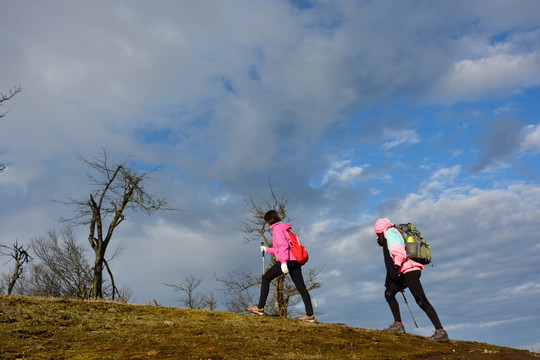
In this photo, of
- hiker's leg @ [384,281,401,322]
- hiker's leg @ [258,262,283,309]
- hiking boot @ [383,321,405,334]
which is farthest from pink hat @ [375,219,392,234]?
hiker's leg @ [258,262,283,309]

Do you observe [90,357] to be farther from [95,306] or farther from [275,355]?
[95,306]

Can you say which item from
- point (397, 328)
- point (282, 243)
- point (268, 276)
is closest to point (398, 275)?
point (397, 328)

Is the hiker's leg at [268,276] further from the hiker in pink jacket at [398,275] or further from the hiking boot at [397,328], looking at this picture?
the hiking boot at [397,328]

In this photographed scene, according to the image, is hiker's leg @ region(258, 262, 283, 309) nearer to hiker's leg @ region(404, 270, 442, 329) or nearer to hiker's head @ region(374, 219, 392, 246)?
hiker's head @ region(374, 219, 392, 246)

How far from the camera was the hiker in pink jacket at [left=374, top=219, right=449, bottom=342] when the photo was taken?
27.8 ft

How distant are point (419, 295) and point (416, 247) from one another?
93cm

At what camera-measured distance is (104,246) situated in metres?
18.7

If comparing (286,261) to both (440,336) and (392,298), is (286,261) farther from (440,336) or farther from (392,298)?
(440,336)

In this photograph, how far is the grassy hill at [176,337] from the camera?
596cm

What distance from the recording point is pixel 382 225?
356 inches

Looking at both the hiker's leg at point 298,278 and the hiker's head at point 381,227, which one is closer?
the hiker's head at point 381,227

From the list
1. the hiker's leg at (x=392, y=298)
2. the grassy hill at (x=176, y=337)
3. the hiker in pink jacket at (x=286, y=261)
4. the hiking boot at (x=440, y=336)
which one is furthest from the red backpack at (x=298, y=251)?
the hiking boot at (x=440, y=336)

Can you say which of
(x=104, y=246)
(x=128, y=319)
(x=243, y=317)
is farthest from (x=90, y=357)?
(x=104, y=246)

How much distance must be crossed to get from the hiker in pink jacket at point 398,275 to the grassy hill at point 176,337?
42cm
